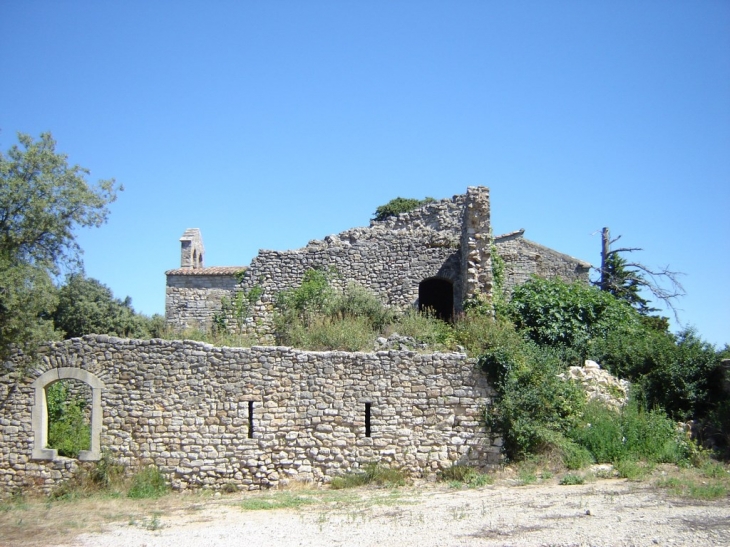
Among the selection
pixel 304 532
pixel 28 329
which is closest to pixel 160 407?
pixel 28 329

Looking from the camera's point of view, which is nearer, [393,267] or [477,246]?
[477,246]

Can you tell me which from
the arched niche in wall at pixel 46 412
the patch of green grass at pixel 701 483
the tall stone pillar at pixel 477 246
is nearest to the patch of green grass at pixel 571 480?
the patch of green grass at pixel 701 483

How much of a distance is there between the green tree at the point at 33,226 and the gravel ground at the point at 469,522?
15.4ft

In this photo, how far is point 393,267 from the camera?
2300 cm

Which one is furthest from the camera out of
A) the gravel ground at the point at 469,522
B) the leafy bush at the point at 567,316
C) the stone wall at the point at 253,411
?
the leafy bush at the point at 567,316

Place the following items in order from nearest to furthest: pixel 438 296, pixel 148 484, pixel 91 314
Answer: pixel 148 484 → pixel 438 296 → pixel 91 314

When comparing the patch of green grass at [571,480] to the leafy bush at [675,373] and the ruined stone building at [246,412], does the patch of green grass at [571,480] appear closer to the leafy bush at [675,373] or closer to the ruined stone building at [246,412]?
the ruined stone building at [246,412]

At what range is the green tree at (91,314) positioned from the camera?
982 inches

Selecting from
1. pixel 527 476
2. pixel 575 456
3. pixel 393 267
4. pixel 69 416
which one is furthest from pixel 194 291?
pixel 575 456

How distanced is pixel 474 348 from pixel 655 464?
446cm

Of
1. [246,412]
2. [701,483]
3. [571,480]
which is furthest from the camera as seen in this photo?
[246,412]

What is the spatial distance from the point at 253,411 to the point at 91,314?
1190cm

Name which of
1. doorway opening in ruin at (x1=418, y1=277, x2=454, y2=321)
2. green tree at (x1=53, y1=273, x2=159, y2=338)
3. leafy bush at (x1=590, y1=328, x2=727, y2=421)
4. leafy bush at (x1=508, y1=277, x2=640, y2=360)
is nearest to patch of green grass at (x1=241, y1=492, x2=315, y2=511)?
leafy bush at (x1=590, y1=328, x2=727, y2=421)

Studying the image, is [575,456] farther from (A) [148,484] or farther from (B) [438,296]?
(B) [438,296]
